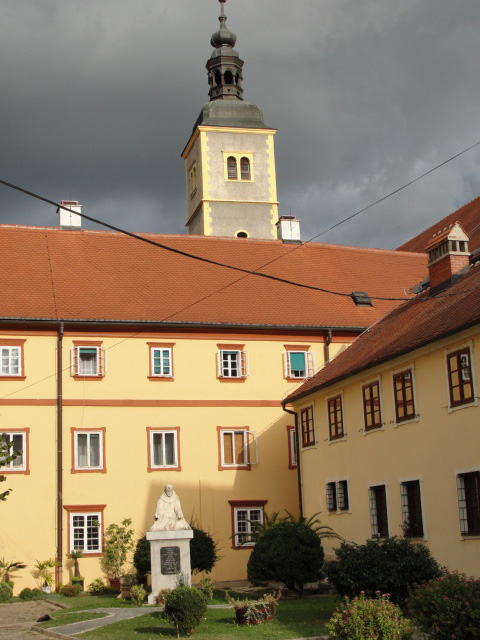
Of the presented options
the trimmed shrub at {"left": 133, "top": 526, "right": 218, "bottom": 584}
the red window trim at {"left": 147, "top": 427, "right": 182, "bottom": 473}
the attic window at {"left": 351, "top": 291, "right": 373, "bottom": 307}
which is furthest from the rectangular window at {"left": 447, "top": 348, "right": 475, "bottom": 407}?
the attic window at {"left": 351, "top": 291, "right": 373, "bottom": 307}

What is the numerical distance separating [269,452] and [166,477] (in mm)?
4030

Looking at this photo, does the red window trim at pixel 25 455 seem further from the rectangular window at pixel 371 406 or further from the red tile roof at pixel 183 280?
the rectangular window at pixel 371 406

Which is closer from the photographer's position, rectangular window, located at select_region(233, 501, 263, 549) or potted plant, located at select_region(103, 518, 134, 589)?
potted plant, located at select_region(103, 518, 134, 589)

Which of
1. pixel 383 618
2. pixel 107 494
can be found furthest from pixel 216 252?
pixel 383 618

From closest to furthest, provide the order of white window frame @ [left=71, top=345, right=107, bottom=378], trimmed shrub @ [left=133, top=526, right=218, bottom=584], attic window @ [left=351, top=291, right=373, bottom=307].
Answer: trimmed shrub @ [left=133, top=526, right=218, bottom=584], white window frame @ [left=71, top=345, right=107, bottom=378], attic window @ [left=351, top=291, right=373, bottom=307]

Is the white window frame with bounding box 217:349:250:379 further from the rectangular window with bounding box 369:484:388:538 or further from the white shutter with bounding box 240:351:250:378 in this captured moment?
the rectangular window with bounding box 369:484:388:538

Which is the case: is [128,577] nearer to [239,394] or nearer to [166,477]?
[166,477]

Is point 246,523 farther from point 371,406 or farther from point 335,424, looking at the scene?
point 371,406

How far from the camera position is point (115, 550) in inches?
1206

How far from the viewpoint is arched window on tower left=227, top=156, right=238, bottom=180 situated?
5594cm

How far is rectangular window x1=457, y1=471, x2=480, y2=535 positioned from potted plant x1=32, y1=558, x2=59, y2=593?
593 inches

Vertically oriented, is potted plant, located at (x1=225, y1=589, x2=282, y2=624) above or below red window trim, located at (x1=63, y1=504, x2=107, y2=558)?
below

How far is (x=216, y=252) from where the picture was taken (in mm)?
40062

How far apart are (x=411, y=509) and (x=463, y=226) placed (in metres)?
22.7
